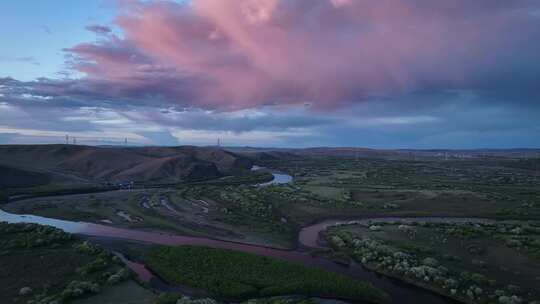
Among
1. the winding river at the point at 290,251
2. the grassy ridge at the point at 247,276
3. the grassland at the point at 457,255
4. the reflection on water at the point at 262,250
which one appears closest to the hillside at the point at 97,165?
the winding river at the point at 290,251

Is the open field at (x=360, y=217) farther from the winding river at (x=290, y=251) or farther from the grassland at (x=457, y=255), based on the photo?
the winding river at (x=290, y=251)

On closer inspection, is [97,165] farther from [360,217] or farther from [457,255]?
[457,255]

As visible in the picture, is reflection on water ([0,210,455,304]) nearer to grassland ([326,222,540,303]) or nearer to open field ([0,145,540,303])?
open field ([0,145,540,303])

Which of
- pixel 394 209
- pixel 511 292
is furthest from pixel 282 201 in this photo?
pixel 511 292

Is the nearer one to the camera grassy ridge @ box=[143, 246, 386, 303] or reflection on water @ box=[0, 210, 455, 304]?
grassy ridge @ box=[143, 246, 386, 303]

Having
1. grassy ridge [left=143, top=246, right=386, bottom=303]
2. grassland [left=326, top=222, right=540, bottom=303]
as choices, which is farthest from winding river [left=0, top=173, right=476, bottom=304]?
grassy ridge [left=143, top=246, right=386, bottom=303]
